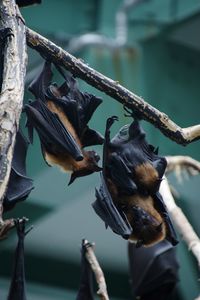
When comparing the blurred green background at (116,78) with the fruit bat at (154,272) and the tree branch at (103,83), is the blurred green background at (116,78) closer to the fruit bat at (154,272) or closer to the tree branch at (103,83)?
the fruit bat at (154,272)

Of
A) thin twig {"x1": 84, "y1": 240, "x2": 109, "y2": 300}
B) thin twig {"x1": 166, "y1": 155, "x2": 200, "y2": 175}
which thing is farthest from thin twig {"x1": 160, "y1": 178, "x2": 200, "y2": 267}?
thin twig {"x1": 84, "y1": 240, "x2": 109, "y2": 300}

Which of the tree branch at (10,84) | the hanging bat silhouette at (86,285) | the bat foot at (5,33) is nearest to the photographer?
the tree branch at (10,84)

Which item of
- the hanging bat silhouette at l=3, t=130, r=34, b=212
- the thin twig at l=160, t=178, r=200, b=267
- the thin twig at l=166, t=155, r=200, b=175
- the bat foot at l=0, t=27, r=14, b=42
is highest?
the bat foot at l=0, t=27, r=14, b=42

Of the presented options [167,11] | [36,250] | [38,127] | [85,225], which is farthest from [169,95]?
[38,127]

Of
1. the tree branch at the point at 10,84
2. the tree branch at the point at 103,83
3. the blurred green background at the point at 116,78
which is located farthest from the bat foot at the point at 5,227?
the blurred green background at the point at 116,78

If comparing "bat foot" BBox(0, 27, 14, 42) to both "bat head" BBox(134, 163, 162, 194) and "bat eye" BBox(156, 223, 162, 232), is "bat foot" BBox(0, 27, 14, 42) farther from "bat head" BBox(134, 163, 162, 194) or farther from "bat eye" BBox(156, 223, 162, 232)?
"bat eye" BBox(156, 223, 162, 232)

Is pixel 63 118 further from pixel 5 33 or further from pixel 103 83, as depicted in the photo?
pixel 5 33

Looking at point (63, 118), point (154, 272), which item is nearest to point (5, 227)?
point (63, 118)
